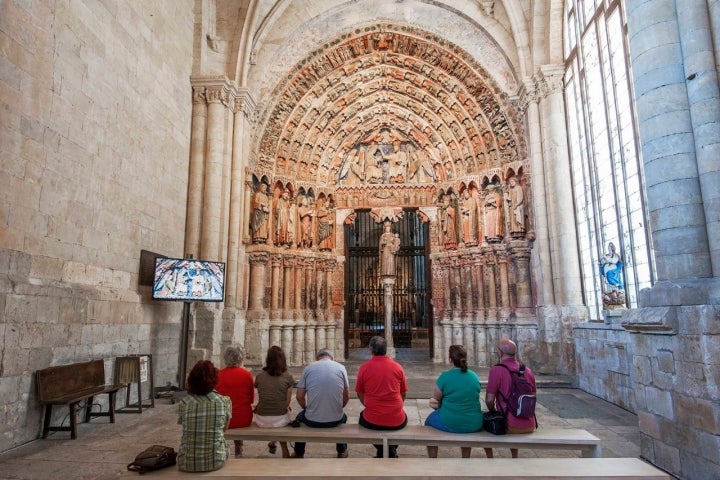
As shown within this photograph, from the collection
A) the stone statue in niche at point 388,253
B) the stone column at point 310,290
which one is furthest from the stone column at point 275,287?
the stone statue in niche at point 388,253

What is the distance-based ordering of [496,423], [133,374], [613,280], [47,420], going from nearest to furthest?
1. [496,423]
2. [47,420]
3. [133,374]
4. [613,280]

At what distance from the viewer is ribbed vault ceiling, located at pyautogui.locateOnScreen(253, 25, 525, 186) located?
1205 cm

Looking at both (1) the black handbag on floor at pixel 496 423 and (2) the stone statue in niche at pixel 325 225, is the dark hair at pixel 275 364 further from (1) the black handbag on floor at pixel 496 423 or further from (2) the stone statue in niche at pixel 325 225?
(2) the stone statue in niche at pixel 325 225

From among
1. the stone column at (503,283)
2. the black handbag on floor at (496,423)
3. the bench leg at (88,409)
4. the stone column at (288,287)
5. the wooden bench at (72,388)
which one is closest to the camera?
the black handbag on floor at (496,423)

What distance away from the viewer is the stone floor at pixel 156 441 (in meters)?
4.17

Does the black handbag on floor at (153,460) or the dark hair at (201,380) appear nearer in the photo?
the black handbag on floor at (153,460)

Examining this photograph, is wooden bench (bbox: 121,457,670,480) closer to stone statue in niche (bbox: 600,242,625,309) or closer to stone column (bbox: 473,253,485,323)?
stone statue in niche (bbox: 600,242,625,309)

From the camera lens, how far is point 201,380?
10.2ft

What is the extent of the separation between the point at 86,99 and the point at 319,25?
7.73 meters

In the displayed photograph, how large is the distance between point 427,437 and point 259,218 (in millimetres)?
8823

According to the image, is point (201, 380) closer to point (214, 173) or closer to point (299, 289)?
point (214, 173)

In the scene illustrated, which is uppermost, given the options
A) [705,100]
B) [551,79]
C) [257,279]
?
[551,79]

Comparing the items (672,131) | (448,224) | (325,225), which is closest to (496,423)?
(672,131)

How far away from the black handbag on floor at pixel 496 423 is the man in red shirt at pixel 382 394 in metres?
0.73
